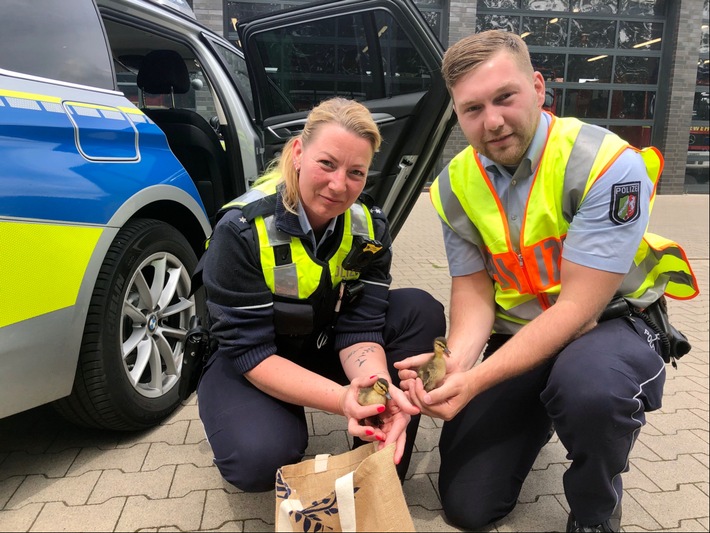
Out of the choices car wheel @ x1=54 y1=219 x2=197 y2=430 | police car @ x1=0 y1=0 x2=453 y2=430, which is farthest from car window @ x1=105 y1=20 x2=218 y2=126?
car wheel @ x1=54 y1=219 x2=197 y2=430

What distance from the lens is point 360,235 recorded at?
1835 mm

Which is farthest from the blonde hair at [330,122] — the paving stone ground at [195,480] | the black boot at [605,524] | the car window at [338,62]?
the car window at [338,62]

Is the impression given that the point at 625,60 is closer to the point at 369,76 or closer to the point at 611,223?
the point at 369,76

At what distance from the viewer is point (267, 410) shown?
1725mm

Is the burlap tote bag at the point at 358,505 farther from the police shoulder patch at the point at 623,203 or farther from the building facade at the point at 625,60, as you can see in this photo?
the building facade at the point at 625,60

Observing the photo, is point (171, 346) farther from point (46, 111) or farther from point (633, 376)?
point (633, 376)

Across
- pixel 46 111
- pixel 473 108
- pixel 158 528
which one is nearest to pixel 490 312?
pixel 473 108

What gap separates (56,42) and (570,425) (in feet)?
6.68

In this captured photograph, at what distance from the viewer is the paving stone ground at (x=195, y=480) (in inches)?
69.3

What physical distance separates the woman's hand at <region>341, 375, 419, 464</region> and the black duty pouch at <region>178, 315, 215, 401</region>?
1.89ft

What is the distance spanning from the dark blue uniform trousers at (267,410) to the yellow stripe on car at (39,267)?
529 millimetres

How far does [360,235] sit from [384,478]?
829 millimetres

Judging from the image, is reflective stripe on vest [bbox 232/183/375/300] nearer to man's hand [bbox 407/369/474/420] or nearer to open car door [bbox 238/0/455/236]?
man's hand [bbox 407/369/474/420]

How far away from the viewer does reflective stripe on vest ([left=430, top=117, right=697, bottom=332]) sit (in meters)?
1.67
